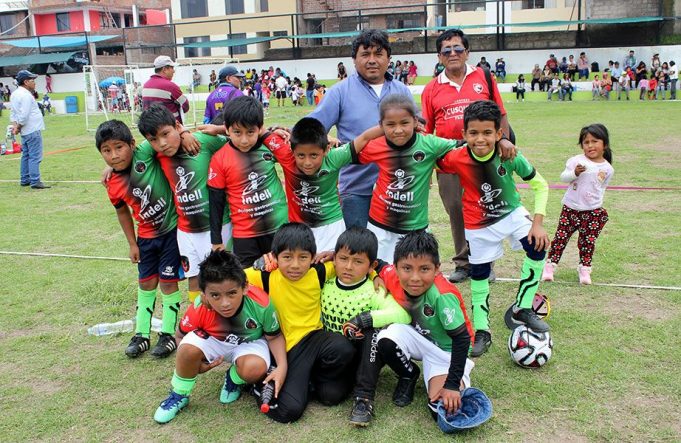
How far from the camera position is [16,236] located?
8406 mm

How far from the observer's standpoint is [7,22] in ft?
209

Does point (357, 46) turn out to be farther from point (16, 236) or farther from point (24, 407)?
point (16, 236)

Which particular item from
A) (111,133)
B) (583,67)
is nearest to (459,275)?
(111,133)

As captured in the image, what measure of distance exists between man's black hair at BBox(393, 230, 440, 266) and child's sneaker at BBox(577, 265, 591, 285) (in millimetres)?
2612

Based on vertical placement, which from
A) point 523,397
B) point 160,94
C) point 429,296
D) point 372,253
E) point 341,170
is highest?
point 160,94

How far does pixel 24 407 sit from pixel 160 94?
6873 mm

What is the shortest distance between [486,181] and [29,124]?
1022cm

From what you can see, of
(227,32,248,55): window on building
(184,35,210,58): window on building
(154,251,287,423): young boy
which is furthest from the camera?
(227,32,248,55): window on building

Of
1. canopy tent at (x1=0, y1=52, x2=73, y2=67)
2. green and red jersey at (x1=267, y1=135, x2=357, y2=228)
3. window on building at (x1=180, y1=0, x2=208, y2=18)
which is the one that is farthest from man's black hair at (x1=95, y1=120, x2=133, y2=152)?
window on building at (x1=180, y1=0, x2=208, y2=18)

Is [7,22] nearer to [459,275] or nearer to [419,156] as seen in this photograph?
[459,275]

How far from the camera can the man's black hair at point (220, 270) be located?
143 inches

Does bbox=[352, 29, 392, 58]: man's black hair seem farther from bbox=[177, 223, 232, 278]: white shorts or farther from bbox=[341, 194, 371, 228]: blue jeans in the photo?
bbox=[177, 223, 232, 278]: white shorts

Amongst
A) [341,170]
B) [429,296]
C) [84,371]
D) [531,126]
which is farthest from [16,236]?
[531,126]

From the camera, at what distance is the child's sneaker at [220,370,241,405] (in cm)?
393
